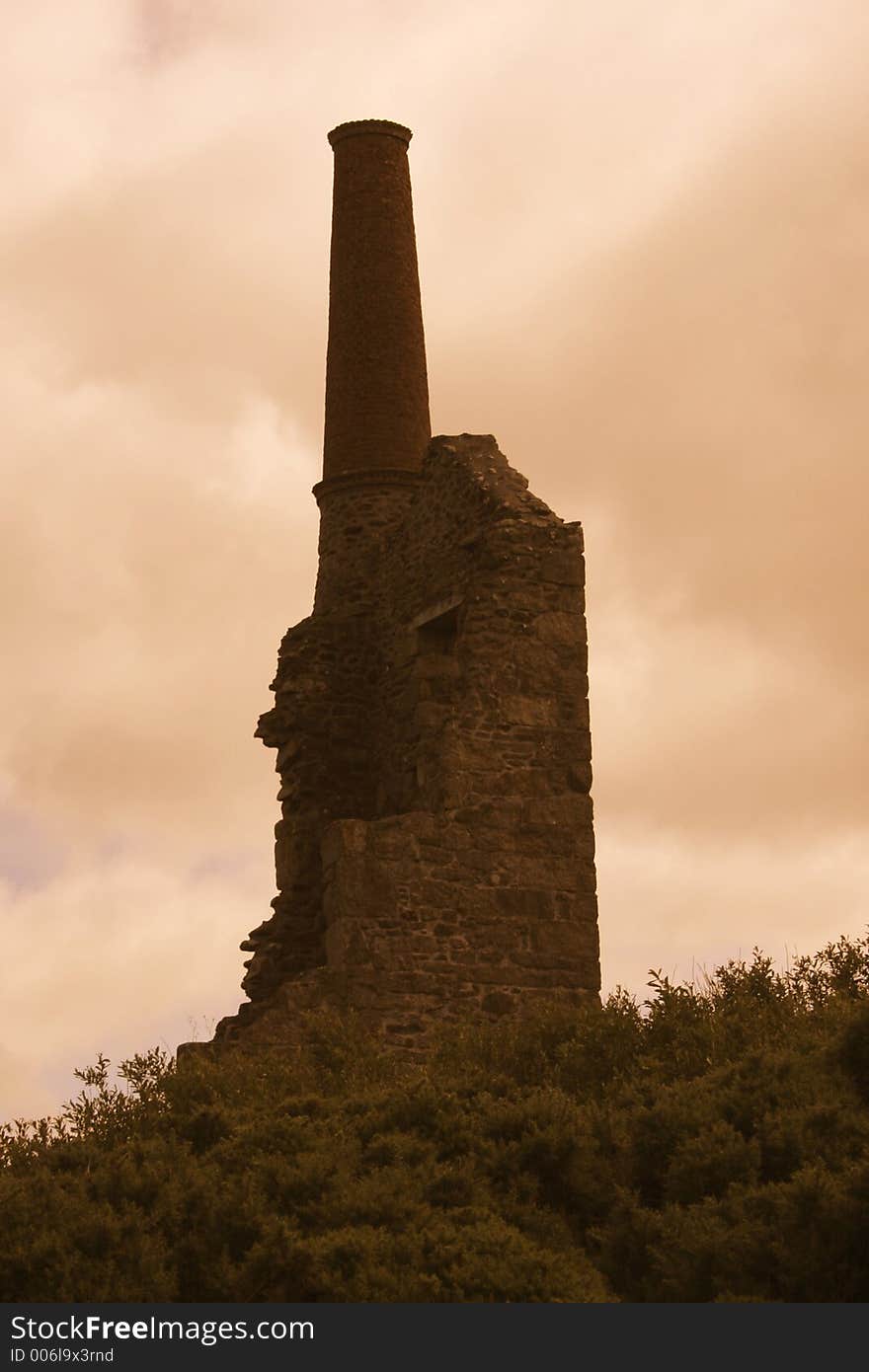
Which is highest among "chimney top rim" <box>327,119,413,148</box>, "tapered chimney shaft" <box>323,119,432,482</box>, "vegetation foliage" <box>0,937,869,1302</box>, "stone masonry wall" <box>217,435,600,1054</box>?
"chimney top rim" <box>327,119,413,148</box>

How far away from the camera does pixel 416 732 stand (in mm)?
18328

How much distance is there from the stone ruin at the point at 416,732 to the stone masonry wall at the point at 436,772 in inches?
0.7

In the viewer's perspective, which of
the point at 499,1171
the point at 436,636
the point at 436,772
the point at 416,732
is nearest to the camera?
the point at 499,1171

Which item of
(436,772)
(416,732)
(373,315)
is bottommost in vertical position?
(436,772)

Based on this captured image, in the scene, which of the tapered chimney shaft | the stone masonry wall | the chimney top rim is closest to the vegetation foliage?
A: the stone masonry wall

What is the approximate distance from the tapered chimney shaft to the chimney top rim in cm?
1

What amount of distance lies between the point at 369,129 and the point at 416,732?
7.21 metres

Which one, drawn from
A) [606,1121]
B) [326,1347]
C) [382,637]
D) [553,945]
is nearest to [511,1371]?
[326,1347]

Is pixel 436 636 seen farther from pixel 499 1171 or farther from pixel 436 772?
pixel 499 1171

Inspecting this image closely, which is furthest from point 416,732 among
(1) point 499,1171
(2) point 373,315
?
(1) point 499,1171

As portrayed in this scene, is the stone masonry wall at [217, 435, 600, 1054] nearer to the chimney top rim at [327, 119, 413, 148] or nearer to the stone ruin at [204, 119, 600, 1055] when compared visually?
the stone ruin at [204, 119, 600, 1055]

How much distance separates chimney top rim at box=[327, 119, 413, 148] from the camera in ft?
72.0

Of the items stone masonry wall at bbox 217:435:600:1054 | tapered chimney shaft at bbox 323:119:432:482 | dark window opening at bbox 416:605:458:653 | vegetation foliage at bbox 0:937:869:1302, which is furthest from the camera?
tapered chimney shaft at bbox 323:119:432:482

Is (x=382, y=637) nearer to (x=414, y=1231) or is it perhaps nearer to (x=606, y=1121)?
(x=606, y=1121)
